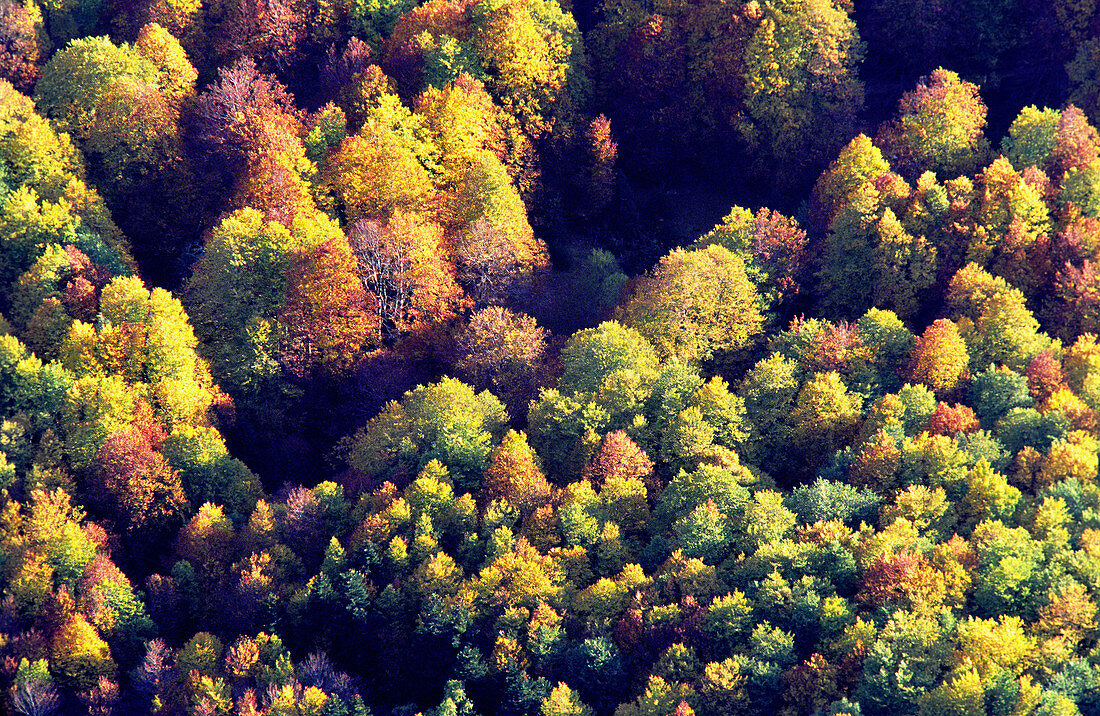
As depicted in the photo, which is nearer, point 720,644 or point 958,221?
point 720,644

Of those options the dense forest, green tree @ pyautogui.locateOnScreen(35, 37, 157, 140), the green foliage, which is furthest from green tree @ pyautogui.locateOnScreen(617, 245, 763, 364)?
green tree @ pyautogui.locateOnScreen(35, 37, 157, 140)

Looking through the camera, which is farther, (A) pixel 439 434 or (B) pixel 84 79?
(B) pixel 84 79

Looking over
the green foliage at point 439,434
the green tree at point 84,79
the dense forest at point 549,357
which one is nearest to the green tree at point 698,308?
the dense forest at point 549,357

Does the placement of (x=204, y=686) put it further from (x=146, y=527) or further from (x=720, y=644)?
(x=720, y=644)

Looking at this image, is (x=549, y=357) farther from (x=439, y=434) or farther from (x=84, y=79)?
(x=84, y=79)

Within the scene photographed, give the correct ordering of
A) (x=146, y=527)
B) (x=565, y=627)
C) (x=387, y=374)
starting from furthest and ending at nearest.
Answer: (x=387, y=374)
(x=146, y=527)
(x=565, y=627)

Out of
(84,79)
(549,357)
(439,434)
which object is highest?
(84,79)

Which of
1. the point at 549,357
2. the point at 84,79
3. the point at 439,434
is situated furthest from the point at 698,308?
the point at 84,79

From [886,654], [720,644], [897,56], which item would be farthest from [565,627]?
[897,56]

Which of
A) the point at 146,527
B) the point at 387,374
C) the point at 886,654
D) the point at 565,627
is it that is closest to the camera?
the point at 886,654
